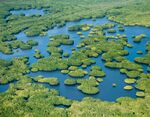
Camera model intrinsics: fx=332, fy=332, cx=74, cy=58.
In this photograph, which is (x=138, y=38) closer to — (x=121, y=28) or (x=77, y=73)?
(x=121, y=28)

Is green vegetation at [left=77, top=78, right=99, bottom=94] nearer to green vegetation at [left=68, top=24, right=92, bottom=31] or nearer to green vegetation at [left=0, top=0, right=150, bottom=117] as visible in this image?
green vegetation at [left=0, top=0, right=150, bottom=117]

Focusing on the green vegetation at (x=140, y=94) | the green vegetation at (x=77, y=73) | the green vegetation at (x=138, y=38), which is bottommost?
the green vegetation at (x=140, y=94)

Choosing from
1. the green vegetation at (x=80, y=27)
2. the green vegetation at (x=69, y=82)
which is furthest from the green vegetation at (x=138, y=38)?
the green vegetation at (x=69, y=82)

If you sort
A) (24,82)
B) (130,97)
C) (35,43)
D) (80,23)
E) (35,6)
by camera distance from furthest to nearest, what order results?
1. (35,6)
2. (80,23)
3. (35,43)
4. (24,82)
5. (130,97)

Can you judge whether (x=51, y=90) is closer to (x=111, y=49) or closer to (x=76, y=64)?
(x=76, y=64)

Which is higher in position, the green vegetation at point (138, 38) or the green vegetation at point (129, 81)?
the green vegetation at point (138, 38)

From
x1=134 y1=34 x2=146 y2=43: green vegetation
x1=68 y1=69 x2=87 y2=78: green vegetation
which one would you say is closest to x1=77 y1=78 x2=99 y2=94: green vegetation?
x1=68 y1=69 x2=87 y2=78: green vegetation

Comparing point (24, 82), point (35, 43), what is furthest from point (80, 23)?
point (24, 82)

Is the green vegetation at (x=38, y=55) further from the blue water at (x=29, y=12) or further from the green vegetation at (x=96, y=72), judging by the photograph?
the blue water at (x=29, y=12)

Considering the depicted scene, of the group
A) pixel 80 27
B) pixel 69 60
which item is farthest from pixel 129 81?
pixel 80 27

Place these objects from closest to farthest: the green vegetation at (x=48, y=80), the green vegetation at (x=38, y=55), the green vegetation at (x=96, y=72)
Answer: the green vegetation at (x=48, y=80), the green vegetation at (x=96, y=72), the green vegetation at (x=38, y=55)

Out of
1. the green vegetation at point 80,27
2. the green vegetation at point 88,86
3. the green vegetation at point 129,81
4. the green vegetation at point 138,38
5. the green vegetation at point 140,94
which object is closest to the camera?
the green vegetation at point 140,94
